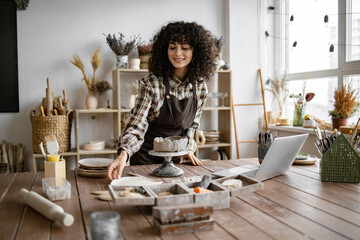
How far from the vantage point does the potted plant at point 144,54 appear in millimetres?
4117

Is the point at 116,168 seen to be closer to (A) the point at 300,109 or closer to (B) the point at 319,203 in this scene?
(B) the point at 319,203

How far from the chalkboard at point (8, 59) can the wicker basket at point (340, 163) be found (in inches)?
136

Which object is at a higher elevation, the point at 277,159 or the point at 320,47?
the point at 320,47

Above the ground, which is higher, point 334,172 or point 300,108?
point 300,108

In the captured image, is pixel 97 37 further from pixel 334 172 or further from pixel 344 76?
pixel 334 172

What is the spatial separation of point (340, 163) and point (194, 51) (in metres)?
1.16

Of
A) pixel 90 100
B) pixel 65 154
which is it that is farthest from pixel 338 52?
pixel 65 154

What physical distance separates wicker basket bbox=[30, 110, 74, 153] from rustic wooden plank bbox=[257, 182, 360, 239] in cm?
274

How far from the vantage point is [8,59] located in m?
3.97

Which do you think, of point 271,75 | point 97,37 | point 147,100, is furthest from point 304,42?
point 147,100

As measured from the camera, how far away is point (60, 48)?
13.6ft

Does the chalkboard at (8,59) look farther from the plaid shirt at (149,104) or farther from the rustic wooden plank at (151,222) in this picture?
the rustic wooden plank at (151,222)

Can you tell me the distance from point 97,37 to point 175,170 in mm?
2840

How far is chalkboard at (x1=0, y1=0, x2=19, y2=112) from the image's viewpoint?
12.9 feet
